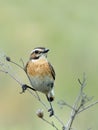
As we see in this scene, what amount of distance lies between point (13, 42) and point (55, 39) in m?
0.81

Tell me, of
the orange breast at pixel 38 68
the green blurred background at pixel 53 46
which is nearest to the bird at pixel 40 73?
the orange breast at pixel 38 68

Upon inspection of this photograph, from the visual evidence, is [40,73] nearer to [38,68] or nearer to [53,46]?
[38,68]

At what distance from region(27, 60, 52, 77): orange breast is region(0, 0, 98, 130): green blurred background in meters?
1.03

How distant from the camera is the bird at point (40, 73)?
838 cm

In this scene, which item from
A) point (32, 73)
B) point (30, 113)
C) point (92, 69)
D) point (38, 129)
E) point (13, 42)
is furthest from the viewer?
point (13, 42)

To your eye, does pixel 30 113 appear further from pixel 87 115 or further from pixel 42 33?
pixel 42 33

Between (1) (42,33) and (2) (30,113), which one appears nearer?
(2) (30,113)

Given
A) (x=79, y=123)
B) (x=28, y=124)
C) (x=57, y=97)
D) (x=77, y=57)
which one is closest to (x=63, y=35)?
(x=77, y=57)

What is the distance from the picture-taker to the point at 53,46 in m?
16.5

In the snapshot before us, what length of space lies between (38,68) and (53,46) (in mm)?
7917

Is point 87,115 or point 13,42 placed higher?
point 87,115

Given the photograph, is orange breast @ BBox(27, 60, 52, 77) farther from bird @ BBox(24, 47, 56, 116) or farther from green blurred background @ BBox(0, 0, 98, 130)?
green blurred background @ BBox(0, 0, 98, 130)

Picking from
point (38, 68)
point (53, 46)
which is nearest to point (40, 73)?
point (38, 68)

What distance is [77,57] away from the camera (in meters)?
15.1
